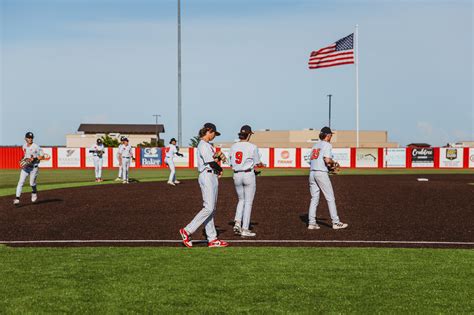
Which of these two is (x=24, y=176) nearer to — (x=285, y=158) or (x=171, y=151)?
(x=171, y=151)

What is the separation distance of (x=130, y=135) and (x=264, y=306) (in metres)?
119

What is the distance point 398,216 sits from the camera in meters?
12.8

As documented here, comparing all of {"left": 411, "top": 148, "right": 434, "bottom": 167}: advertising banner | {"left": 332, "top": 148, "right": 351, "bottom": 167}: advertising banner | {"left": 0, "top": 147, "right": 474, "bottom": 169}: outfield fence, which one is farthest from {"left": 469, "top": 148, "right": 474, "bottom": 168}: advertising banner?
{"left": 332, "top": 148, "right": 351, "bottom": 167}: advertising banner

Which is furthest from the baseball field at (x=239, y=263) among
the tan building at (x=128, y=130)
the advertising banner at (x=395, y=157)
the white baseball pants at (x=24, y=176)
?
the tan building at (x=128, y=130)

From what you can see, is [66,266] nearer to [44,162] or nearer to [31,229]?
[31,229]

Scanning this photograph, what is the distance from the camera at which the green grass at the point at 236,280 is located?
5184 mm

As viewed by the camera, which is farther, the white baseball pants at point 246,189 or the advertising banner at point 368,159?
the advertising banner at point 368,159

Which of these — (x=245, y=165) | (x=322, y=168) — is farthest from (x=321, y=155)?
(x=245, y=165)

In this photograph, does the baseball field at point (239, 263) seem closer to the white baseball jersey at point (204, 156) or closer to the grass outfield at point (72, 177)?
the white baseball jersey at point (204, 156)

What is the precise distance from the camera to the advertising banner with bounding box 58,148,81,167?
4494 cm

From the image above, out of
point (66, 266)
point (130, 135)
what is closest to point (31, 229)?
point (66, 266)

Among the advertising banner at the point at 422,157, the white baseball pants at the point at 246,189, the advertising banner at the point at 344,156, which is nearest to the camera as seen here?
the white baseball pants at the point at 246,189

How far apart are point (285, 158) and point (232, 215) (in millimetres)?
33626

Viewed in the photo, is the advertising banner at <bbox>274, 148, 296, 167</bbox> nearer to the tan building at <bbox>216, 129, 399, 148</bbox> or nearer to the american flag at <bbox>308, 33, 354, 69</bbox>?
the american flag at <bbox>308, 33, 354, 69</bbox>
